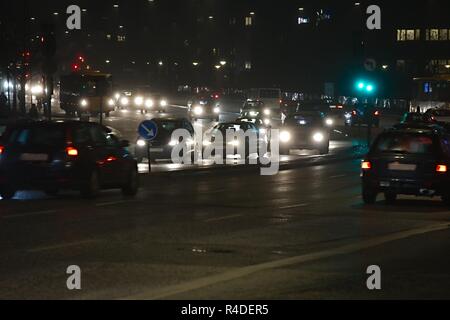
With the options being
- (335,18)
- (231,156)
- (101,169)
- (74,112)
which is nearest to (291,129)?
(231,156)

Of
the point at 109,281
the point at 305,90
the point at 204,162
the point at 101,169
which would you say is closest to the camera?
the point at 109,281

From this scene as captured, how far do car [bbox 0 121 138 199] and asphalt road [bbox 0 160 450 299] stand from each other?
40 cm

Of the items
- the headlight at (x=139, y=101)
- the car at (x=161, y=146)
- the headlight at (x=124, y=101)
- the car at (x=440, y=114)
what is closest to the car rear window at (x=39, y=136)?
the car at (x=161, y=146)

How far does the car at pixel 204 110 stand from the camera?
261ft

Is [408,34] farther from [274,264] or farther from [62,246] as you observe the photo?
[274,264]

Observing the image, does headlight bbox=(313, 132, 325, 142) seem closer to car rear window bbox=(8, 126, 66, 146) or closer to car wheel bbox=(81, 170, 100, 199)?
car wheel bbox=(81, 170, 100, 199)

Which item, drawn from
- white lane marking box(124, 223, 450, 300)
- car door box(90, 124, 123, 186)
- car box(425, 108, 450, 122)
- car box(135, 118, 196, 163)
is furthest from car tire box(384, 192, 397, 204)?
car box(425, 108, 450, 122)

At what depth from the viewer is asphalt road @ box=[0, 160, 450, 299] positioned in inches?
436

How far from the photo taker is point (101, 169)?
72.3 ft

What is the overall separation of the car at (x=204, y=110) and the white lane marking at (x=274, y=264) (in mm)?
62397

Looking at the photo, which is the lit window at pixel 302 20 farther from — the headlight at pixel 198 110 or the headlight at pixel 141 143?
the headlight at pixel 141 143

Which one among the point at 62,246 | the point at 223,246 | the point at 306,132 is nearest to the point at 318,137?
the point at 306,132

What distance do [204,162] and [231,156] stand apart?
3625mm
